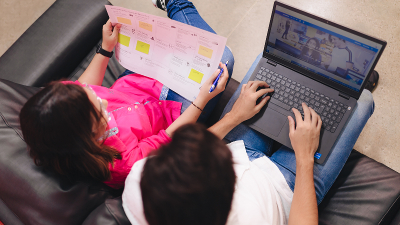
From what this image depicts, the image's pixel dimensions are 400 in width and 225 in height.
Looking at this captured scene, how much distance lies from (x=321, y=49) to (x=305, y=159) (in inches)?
15.2

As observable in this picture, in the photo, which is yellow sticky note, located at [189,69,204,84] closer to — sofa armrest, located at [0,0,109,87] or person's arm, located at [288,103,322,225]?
person's arm, located at [288,103,322,225]

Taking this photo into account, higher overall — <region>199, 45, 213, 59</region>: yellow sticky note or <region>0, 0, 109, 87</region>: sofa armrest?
<region>199, 45, 213, 59</region>: yellow sticky note

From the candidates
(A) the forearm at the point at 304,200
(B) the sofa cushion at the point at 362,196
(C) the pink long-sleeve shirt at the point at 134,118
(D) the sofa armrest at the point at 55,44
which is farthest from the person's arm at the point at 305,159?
(D) the sofa armrest at the point at 55,44

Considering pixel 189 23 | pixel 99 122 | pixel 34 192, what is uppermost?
pixel 189 23

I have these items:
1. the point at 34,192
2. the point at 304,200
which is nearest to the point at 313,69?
the point at 304,200

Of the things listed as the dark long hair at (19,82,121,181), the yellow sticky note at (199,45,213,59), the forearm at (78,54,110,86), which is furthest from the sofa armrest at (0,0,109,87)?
the yellow sticky note at (199,45,213,59)

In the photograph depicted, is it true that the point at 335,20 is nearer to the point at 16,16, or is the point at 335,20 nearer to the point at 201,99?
the point at 201,99

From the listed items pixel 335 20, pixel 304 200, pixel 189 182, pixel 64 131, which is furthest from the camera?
pixel 335 20

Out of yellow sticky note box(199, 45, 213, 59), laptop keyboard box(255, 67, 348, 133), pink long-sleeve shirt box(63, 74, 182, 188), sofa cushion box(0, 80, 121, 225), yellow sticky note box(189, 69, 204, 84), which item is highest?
yellow sticky note box(199, 45, 213, 59)

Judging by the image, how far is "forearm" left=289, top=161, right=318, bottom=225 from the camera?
2.38ft

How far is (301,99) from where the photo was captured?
0.92 metres

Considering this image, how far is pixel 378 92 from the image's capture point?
1.38 meters

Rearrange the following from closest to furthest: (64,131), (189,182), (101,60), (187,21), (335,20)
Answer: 1. (189,182)
2. (64,131)
3. (101,60)
4. (187,21)
5. (335,20)

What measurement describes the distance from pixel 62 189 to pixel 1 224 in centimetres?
31
